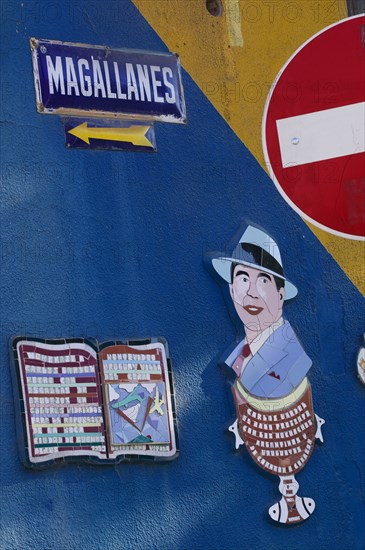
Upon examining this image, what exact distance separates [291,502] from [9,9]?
2997 mm

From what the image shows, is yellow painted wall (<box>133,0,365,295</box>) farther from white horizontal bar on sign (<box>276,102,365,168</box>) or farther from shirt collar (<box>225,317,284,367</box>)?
shirt collar (<box>225,317,284,367</box>)

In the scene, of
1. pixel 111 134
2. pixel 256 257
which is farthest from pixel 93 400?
pixel 111 134

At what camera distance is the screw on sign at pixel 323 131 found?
24.2 feet

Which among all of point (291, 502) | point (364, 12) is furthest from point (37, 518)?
point (364, 12)

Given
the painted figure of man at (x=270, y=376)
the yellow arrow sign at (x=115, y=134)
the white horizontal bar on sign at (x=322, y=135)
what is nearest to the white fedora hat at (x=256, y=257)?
the painted figure of man at (x=270, y=376)

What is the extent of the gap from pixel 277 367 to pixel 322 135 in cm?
143

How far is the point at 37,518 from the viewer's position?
619 centimetres

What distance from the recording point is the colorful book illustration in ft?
20.5

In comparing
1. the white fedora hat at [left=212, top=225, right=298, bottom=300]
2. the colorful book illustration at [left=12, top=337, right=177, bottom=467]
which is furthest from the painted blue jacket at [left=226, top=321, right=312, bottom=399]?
the colorful book illustration at [left=12, top=337, right=177, bottom=467]

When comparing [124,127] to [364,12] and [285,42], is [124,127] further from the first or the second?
[364,12]

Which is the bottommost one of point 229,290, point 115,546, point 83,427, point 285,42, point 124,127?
point 115,546

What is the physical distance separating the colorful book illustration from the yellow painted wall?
1.44 metres

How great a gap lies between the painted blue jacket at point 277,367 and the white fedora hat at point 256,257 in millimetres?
255

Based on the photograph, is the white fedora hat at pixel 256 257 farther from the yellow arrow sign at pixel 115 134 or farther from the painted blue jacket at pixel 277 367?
the yellow arrow sign at pixel 115 134
